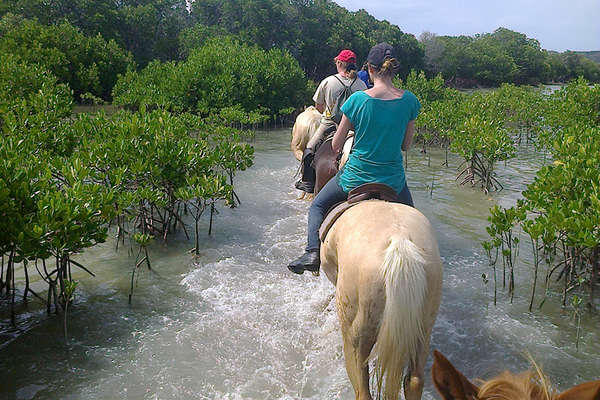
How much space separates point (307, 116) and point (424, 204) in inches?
140

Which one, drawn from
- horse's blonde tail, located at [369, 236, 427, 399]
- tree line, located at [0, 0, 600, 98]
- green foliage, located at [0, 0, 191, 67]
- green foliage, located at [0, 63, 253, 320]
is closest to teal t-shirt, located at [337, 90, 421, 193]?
horse's blonde tail, located at [369, 236, 427, 399]

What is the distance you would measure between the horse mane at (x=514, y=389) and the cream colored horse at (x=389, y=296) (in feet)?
3.53

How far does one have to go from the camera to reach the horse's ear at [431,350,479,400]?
1.35m

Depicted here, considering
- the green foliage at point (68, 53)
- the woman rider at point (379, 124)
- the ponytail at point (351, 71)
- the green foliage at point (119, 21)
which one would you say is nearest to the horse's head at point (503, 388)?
the woman rider at point (379, 124)

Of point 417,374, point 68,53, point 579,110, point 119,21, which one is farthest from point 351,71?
point 119,21

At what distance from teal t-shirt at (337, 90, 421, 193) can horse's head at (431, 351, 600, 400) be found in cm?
216

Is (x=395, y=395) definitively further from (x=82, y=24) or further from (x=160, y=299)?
(x=82, y=24)

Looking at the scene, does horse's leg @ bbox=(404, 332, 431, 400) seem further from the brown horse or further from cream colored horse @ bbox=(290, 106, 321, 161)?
cream colored horse @ bbox=(290, 106, 321, 161)

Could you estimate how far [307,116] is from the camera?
7.07 m

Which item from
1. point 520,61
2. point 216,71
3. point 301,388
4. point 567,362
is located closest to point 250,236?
point 301,388

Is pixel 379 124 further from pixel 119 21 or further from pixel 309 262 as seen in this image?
pixel 119 21

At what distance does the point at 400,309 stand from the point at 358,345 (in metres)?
0.46

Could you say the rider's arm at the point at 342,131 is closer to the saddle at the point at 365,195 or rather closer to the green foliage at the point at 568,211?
the saddle at the point at 365,195

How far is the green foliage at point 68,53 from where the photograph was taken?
1786cm
